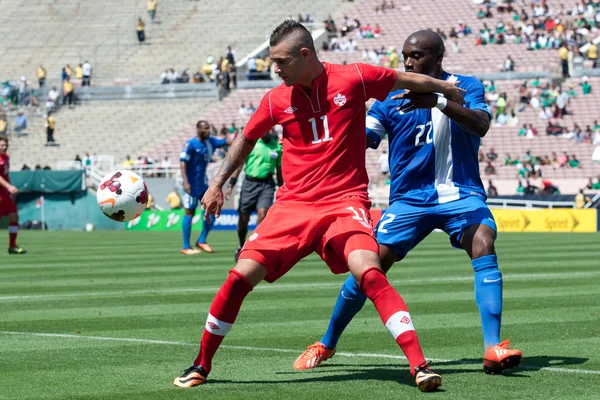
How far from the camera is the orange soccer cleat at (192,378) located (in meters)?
6.79

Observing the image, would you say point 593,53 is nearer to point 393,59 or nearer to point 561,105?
point 561,105

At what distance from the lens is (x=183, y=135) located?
164 ft

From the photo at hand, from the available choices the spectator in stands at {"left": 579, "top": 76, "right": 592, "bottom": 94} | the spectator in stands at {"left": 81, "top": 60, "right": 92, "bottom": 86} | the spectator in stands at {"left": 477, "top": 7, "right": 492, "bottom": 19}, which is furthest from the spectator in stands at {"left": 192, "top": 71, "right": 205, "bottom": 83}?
the spectator in stands at {"left": 579, "top": 76, "right": 592, "bottom": 94}

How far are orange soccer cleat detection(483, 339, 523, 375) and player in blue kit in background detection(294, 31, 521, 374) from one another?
0.35 metres

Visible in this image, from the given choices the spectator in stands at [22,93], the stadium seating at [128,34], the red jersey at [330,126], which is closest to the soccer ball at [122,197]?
the red jersey at [330,126]

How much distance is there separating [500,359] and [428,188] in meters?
1.45

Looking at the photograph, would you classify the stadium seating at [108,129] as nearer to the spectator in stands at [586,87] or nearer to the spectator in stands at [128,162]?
the spectator in stands at [128,162]

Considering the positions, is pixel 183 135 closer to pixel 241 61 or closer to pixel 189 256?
pixel 241 61

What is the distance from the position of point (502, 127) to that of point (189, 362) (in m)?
38.4

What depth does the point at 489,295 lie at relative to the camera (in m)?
7.54

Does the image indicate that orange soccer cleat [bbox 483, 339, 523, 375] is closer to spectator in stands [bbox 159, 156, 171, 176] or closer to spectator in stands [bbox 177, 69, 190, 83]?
spectator in stands [bbox 159, 156, 171, 176]

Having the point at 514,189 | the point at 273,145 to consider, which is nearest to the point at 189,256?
the point at 273,145

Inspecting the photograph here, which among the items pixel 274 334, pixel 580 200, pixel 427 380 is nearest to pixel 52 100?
pixel 580 200

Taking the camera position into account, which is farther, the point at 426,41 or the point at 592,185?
the point at 592,185
